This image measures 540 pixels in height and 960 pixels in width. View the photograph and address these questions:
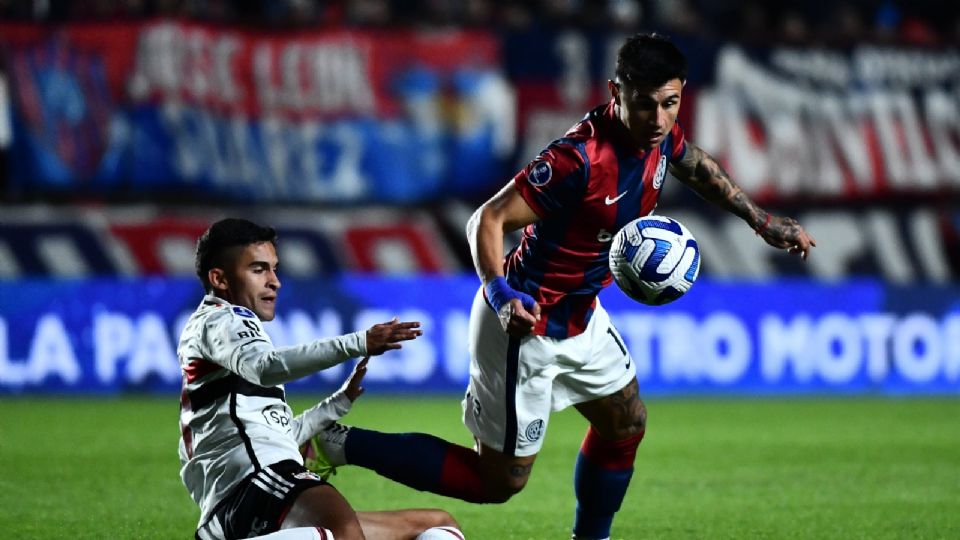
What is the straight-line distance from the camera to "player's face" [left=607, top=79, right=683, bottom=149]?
5062 mm

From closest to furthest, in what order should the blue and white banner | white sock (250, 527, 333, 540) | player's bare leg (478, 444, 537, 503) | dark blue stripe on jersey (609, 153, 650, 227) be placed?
white sock (250, 527, 333, 540)
dark blue stripe on jersey (609, 153, 650, 227)
player's bare leg (478, 444, 537, 503)
the blue and white banner

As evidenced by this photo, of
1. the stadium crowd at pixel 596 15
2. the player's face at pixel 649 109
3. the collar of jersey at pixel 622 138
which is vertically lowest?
the stadium crowd at pixel 596 15

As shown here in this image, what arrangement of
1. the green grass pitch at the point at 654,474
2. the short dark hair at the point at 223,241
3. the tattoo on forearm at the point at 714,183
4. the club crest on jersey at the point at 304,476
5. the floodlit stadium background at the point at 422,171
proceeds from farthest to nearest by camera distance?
the floodlit stadium background at the point at 422,171 < the green grass pitch at the point at 654,474 < the tattoo on forearm at the point at 714,183 < the short dark hair at the point at 223,241 < the club crest on jersey at the point at 304,476

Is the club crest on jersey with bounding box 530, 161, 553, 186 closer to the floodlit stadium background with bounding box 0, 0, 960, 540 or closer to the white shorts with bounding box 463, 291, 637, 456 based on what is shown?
the white shorts with bounding box 463, 291, 637, 456

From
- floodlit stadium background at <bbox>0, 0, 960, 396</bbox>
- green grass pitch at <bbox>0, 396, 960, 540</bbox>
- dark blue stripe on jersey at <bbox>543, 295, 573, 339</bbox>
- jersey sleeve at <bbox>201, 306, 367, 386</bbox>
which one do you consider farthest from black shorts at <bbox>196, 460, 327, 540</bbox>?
floodlit stadium background at <bbox>0, 0, 960, 396</bbox>

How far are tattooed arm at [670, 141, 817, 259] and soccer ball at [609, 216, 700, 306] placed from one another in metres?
0.43

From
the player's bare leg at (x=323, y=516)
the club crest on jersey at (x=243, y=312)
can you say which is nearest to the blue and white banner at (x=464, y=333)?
the club crest on jersey at (x=243, y=312)

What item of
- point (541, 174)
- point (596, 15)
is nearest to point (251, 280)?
point (541, 174)

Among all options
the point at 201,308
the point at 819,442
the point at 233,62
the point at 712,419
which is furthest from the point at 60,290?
the point at 201,308

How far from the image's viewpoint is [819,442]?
10102 millimetres

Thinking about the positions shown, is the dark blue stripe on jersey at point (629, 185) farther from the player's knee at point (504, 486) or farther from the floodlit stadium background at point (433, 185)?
the floodlit stadium background at point (433, 185)

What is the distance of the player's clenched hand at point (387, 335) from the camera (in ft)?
13.7

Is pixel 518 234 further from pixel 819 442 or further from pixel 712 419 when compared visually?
pixel 819 442

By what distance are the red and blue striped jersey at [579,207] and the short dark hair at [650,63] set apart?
0.26 meters
